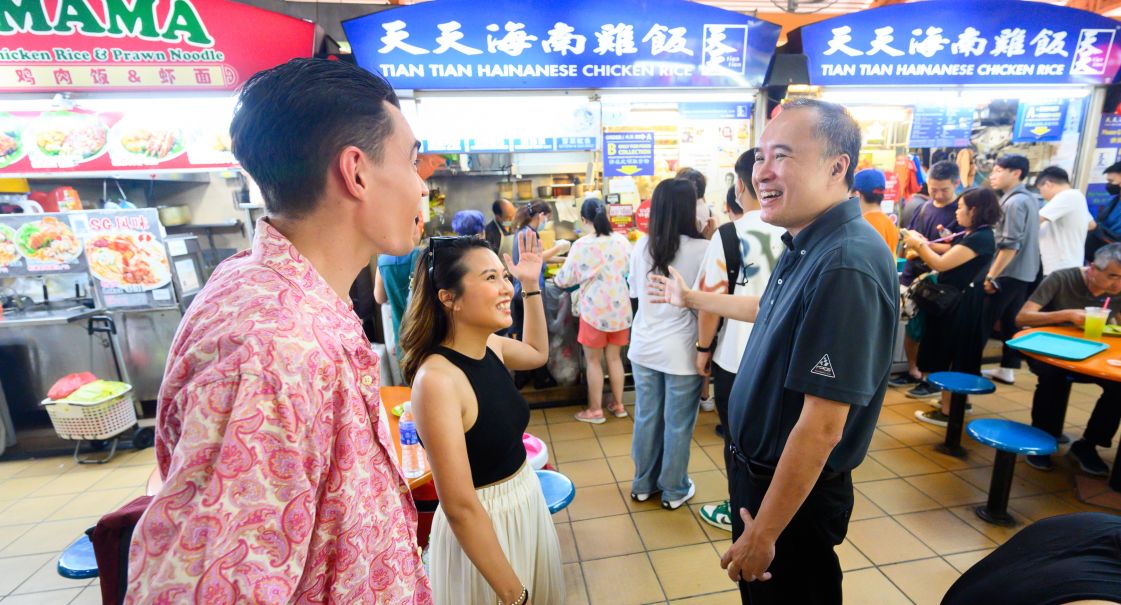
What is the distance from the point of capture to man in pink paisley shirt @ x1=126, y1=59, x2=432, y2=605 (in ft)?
2.11

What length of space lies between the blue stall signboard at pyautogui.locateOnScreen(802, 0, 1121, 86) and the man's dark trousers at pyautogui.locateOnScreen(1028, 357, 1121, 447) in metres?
2.81

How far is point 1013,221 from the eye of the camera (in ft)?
14.8

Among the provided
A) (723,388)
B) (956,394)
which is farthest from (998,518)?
(723,388)

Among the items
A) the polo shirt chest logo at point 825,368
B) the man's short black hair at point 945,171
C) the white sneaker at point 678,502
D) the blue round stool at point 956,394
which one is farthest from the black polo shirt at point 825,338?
the man's short black hair at point 945,171

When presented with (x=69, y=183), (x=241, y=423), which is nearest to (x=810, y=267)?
(x=241, y=423)

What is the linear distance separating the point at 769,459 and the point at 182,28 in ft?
15.9

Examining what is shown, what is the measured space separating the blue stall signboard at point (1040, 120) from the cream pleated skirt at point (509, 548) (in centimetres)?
668

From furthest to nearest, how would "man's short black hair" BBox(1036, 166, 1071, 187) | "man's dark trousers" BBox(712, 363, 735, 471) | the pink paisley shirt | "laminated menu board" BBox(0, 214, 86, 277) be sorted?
1. "man's short black hair" BBox(1036, 166, 1071, 187)
2. "laminated menu board" BBox(0, 214, 86, 277)
3. "man's dark trousers" BBox(712, 363, 735, 471)
4. the pink paisley shirt

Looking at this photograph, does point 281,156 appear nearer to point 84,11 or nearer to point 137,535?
point 137,535

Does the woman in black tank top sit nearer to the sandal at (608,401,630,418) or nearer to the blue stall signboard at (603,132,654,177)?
the sandal at (608,401,630,418)

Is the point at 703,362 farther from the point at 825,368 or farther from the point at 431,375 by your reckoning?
the point at 431,375

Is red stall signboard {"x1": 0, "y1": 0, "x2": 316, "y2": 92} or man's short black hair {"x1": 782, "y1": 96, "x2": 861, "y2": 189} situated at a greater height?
red stall signboard {"x1": 0, "y1": 0, "x2": 316, "y2": 92}

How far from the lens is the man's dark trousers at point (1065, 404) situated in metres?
3.40

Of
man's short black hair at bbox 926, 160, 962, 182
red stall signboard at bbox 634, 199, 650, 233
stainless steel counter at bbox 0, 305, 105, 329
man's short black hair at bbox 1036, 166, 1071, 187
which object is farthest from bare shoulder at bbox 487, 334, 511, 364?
man's short black hair at bbox 1036, 166, 1071, 187
